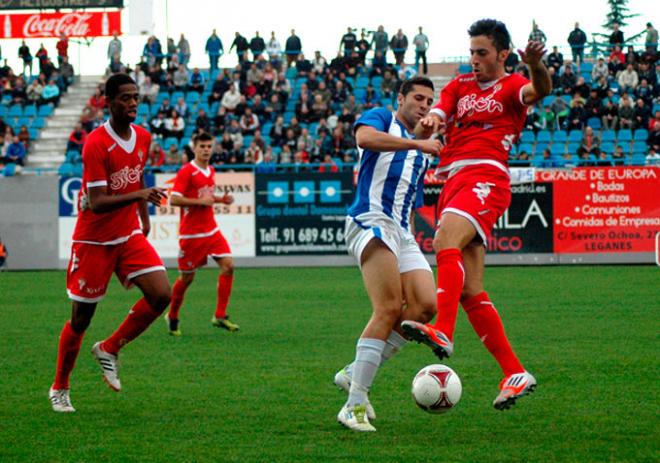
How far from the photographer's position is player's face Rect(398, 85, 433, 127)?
23.4 feet

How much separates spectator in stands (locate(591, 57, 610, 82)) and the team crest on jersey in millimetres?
24484

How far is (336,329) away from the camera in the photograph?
1316 centimetres

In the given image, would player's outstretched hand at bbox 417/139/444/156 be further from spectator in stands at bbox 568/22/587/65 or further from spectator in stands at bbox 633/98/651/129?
spectator in stands at bbox 568/22/587/65

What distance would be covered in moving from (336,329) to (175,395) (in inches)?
200

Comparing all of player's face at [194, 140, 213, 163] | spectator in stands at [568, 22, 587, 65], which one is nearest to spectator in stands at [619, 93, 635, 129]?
spectator in stands at [568, 22, 587, 65]

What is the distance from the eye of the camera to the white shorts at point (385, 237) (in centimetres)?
698

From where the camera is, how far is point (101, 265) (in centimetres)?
784

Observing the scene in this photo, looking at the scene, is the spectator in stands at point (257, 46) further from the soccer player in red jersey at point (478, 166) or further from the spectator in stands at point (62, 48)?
the soccer player in red jersey at point (478, 166)

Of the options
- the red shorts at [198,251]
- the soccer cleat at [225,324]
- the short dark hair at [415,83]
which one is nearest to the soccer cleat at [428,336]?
the short dark hair at [415,83]

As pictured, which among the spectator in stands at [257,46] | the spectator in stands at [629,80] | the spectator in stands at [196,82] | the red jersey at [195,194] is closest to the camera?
the red jersey at [195,194]

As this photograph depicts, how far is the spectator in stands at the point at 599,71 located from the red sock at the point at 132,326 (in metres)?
24.4

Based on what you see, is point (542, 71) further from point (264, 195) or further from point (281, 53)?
point (281, 53)

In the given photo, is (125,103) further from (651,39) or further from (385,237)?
(651,39)

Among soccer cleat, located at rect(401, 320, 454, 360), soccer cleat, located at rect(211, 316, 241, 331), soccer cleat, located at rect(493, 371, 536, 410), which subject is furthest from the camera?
soccer cleat, located at rect(211, 316, 241, 331)
